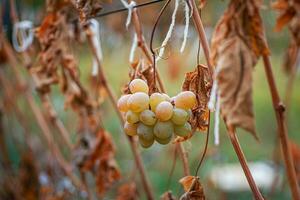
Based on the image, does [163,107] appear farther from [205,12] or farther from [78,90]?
[205,12]

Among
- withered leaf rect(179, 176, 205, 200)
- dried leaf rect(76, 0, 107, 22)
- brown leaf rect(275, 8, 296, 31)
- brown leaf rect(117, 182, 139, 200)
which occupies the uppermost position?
dried leaf rect(76, 0, 107, 22)

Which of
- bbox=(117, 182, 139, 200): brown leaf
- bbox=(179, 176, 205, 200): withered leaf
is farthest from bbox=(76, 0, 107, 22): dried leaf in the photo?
bbox=(117, 182, 139, 200): brown leaf

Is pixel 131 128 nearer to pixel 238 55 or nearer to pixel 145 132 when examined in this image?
pixel 145 132

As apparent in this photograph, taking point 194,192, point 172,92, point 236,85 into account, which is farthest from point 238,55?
point 172,92

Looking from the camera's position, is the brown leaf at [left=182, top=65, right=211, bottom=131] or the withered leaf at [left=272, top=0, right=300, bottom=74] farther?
the brown leaf at [left=182, top=65, right=211, bottom=131]

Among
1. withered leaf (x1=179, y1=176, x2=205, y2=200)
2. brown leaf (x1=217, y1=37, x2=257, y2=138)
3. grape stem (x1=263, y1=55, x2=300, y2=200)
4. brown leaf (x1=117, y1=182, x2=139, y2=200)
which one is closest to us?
brown leaf (x1=217, y1=37, x2=257, y2=138)

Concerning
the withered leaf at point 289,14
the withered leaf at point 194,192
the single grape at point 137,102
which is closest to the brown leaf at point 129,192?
the withered leaf at point 194,192

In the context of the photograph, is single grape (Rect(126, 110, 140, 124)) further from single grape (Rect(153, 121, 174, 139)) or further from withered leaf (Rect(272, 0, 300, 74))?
withered leaf (Rect(272, 0, 300, 74))

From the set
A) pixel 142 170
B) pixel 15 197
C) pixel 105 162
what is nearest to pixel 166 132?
pixel 142 170
